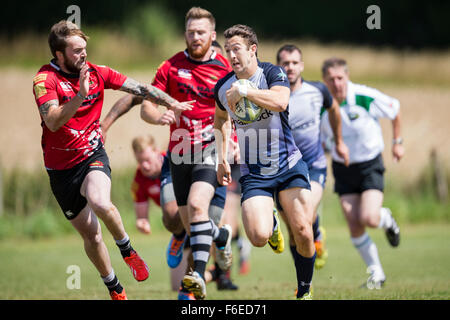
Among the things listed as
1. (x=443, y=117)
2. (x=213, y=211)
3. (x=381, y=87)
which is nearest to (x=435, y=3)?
(x=381, y=87)

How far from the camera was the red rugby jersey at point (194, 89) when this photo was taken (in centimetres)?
698

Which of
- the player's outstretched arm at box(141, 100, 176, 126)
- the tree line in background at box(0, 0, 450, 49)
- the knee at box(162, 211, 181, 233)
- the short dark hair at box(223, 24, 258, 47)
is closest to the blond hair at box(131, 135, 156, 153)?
the knee at box(162, 211, 181, 233)

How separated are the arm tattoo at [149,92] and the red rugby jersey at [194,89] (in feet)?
1.24

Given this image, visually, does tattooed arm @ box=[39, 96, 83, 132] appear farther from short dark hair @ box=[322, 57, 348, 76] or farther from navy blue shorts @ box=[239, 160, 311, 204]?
short dark hair @ box=[322, 57, 348, 76]

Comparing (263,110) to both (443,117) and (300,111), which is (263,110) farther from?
(443,117)

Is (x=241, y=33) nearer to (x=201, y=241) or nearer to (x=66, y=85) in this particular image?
(x=66, y=85)

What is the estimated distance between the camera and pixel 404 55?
107ft

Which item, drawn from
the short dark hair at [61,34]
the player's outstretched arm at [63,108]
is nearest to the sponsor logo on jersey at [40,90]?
the player's outstretched arm at [63,108]

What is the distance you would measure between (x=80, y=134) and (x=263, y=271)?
19.6ft

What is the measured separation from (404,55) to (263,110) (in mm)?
27981

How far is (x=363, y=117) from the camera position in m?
8.93

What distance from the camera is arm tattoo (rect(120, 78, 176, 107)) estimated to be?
659 cm

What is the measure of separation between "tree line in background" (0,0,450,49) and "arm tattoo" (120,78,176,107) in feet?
84.1

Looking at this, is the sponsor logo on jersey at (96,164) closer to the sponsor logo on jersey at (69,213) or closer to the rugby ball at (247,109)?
the sponsor logo on jersey at (69,213)
